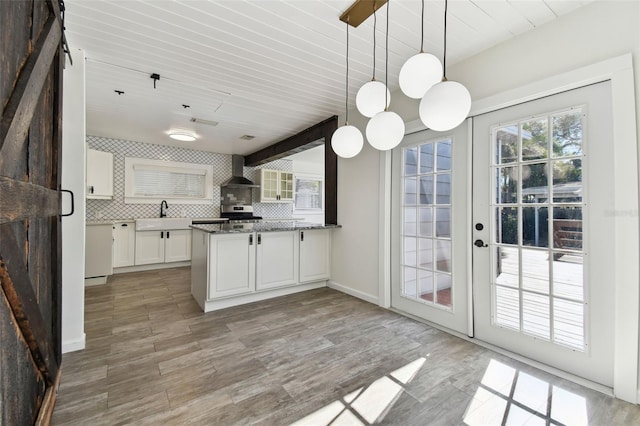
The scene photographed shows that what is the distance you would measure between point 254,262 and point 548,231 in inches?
117

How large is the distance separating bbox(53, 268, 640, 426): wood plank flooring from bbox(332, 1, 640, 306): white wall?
39.1 inches

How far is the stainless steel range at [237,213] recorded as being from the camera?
653 cm

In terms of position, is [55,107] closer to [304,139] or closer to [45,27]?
[45,27]

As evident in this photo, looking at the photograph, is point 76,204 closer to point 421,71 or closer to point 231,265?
point 231,265

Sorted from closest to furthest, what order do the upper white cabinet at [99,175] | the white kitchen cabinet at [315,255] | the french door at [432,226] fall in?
the french door at [432,226] → the white kitchen cabinet at [315,255] → the upper white cabinet at [99,175]

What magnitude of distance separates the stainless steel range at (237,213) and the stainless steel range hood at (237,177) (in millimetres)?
506

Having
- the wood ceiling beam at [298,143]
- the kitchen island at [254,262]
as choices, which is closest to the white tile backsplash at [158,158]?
the wood ceiling beam at [298,143]

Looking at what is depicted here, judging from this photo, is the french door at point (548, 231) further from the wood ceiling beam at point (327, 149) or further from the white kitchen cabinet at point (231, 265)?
the white kitchen cabinet at point (231, 265)

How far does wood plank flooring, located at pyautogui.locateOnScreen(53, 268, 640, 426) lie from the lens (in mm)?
1563

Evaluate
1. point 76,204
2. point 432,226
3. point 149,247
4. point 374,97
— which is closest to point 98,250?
point 149,247

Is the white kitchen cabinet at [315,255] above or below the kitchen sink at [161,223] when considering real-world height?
below

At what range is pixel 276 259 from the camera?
12.1 feet

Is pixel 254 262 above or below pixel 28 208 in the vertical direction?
below

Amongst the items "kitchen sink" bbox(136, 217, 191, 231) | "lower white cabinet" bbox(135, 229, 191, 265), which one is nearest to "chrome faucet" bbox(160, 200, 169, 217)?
"kitchen sink" bbox(136, 217, 191, 231)
